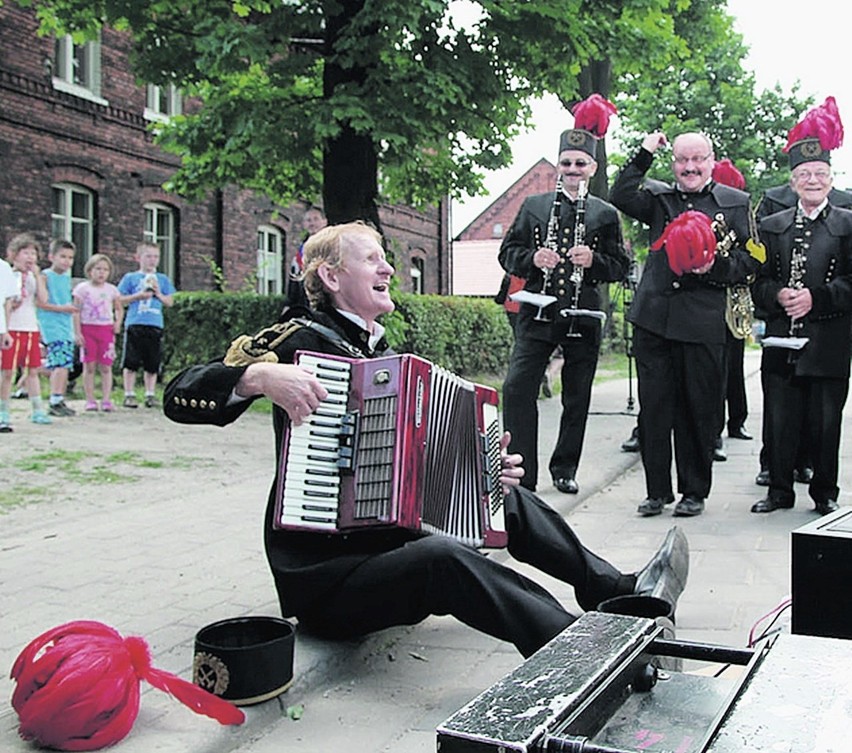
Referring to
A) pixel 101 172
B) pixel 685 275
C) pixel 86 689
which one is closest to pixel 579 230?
pixel 685 275

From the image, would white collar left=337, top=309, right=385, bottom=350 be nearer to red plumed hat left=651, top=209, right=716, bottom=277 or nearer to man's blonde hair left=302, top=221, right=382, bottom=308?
man's blonde hair left=302, top=221, right=382, bottom=308

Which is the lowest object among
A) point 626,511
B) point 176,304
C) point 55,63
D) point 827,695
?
point 626,511

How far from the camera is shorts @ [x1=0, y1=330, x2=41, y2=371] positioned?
10336 millimetres

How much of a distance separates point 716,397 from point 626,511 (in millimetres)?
973

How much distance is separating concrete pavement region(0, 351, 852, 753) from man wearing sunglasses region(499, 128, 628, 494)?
60cm

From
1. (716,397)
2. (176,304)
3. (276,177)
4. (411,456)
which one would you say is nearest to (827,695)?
(411,456)

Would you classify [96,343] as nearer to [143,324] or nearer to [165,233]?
[143,324]

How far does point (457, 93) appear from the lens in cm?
1120

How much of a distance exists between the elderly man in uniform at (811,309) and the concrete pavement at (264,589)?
49 centimetres

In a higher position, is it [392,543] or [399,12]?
[399,12]

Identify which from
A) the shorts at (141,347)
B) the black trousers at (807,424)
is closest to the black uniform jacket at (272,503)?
the black trousers at (807,424)

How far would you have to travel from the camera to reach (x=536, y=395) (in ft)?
23.8

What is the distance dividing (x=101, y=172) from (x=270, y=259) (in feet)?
20.7

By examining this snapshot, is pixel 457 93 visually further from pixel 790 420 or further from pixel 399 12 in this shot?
pixel 790 420
